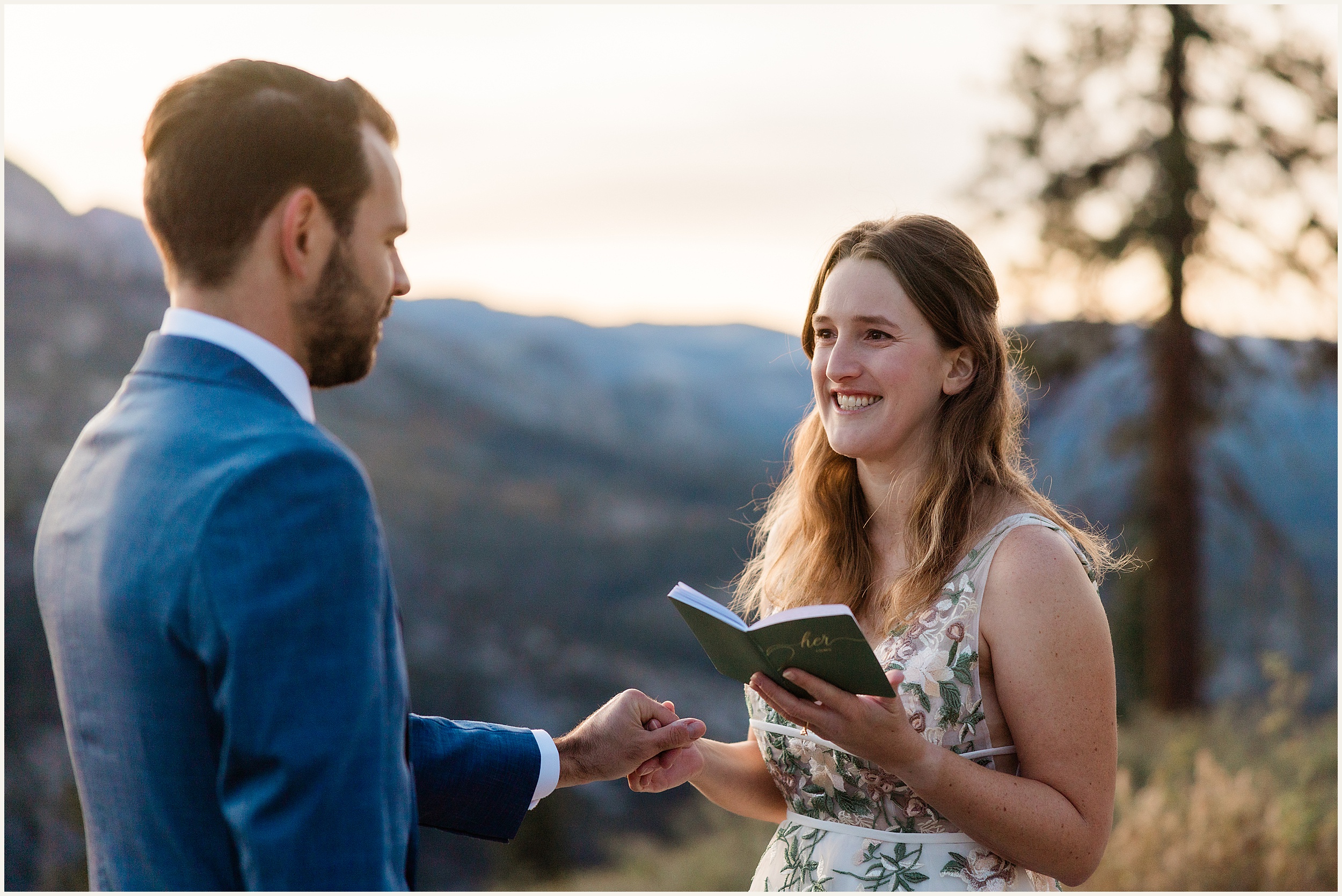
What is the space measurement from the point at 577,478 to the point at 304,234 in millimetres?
17258

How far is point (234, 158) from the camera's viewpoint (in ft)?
5.14

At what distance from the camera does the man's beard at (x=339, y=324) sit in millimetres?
1643

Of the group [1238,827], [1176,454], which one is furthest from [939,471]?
[1176,454]

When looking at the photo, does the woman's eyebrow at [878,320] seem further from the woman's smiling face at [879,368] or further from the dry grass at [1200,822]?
the dry grass at [1200,822]

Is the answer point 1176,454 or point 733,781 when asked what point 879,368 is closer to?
Result: point 733,781

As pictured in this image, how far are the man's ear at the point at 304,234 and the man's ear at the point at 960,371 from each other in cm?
165

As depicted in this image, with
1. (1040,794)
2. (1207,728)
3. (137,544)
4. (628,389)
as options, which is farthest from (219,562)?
(628,389)

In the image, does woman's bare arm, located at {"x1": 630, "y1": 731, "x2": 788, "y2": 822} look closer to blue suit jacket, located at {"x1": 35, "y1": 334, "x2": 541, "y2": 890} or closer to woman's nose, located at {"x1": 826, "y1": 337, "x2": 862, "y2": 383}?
woman's nose, located at {"x1": 826, "y1": 337, "x2": 862, "y2": 383}

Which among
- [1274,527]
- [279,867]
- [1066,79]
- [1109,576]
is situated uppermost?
[1066,79]

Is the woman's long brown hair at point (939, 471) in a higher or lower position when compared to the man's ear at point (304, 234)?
lower

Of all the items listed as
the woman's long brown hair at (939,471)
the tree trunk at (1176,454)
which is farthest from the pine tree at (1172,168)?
the woman's long brown hair at (939,471)

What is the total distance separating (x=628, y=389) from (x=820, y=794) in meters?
18.2

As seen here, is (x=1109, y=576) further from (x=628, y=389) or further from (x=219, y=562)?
(x=219, y=562)

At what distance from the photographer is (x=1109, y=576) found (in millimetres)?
14656
